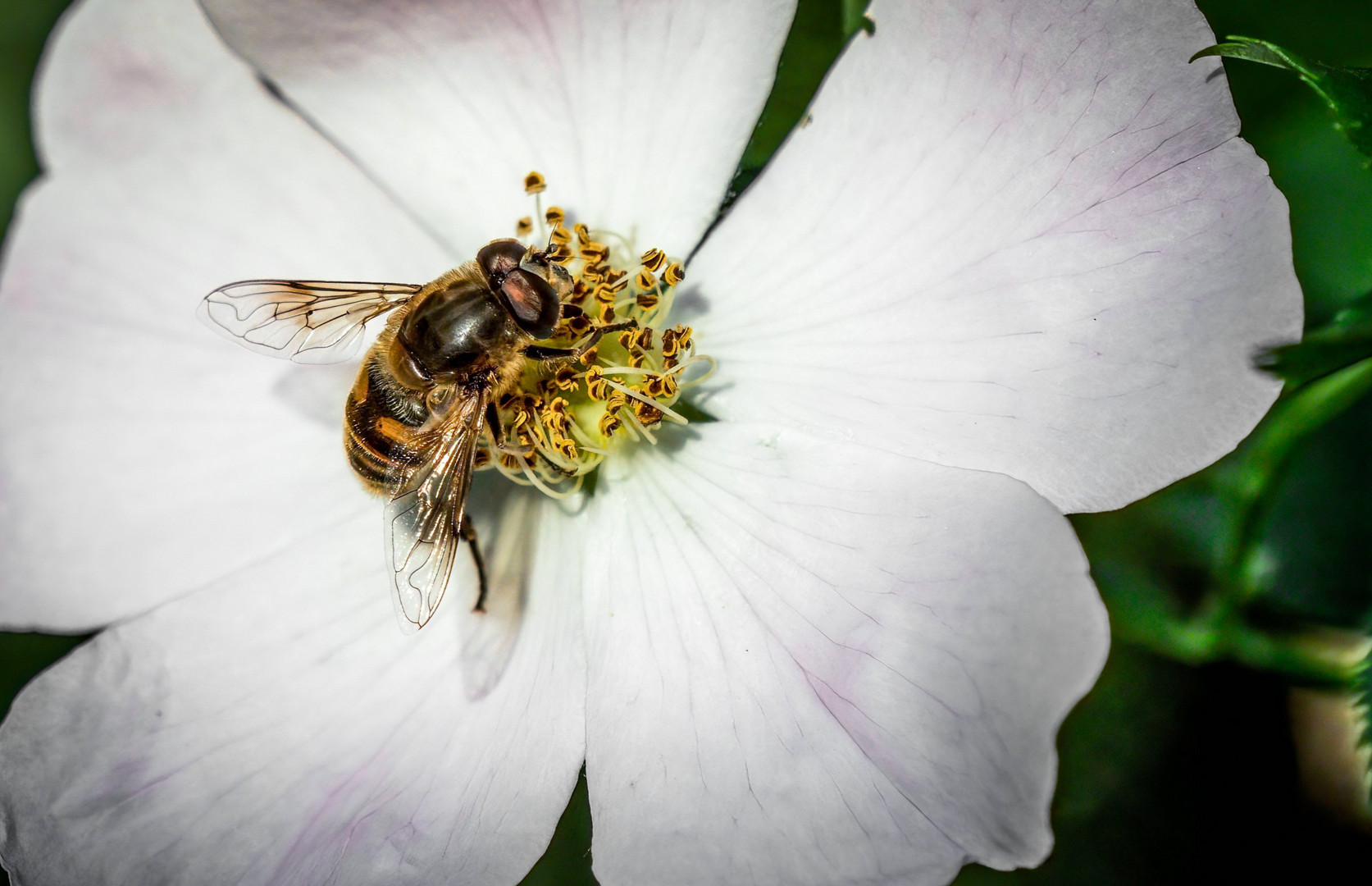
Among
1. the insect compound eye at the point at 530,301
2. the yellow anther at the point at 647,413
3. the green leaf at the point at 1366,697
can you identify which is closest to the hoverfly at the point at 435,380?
the insect compound eye at the point at 530,301

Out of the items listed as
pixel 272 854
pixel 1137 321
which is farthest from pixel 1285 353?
pixel 272 854

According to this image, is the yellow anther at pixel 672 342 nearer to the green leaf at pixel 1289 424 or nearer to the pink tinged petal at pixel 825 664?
the pink tinged petal at pixel 825 664

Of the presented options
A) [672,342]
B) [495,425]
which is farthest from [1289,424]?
[495,425]

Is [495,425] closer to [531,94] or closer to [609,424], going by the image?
[609,424]

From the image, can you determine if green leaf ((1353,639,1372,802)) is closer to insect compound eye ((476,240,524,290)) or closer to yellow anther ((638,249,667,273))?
yellow anther ((638,249,667,273))

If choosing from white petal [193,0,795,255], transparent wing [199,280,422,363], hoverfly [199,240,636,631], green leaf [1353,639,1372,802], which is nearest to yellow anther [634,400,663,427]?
hoverfly [199,240,636,631]

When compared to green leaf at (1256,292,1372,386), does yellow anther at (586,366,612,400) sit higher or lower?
higher

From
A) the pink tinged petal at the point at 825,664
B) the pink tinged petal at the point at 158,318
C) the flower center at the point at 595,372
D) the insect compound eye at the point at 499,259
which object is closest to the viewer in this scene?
the pink tinged petal at the point at 825,664
